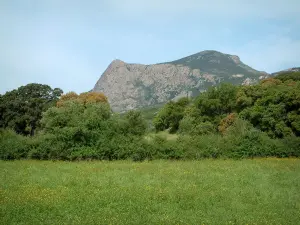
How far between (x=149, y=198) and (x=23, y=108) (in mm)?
65785

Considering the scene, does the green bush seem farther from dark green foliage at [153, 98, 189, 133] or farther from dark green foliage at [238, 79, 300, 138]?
dark green foliage at [153, 98, 189, 133]

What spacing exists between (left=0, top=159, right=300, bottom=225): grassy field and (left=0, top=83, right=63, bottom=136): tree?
5329cm

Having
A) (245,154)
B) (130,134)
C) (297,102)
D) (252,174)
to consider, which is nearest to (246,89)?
(297,102)

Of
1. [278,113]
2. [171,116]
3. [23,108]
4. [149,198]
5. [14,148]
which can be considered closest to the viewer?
[149,198]

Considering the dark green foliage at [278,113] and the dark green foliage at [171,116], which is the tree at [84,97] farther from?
the dark green foliage at [278,113]

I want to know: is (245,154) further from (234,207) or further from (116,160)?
(234,207)

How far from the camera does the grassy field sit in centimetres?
1211

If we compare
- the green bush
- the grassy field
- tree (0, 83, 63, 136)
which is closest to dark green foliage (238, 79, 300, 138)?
the grassy field

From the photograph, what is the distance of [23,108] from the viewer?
73.9 meters

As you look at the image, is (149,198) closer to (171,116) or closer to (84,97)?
(84,97)

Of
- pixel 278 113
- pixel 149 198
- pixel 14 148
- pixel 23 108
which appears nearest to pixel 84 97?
pixel 23 108

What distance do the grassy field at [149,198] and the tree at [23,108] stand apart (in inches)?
2098

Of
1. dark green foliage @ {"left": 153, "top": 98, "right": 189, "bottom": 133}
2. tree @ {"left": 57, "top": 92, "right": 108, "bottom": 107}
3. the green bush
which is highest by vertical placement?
tree @ {"left": 57, "top": 92, "right": 108, "bottom": 107}

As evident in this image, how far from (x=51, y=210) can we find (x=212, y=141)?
2744 cm
